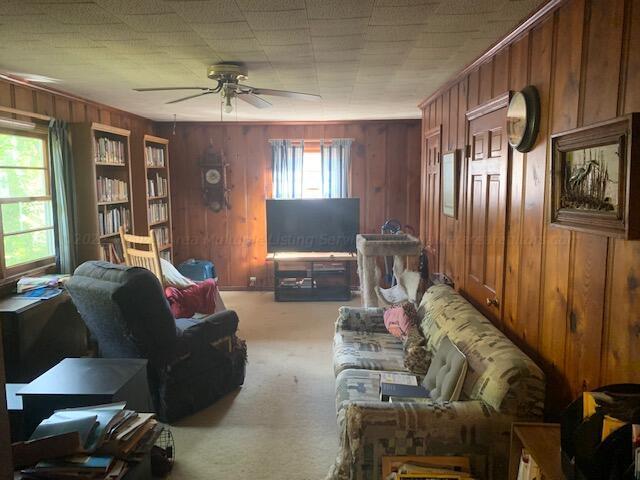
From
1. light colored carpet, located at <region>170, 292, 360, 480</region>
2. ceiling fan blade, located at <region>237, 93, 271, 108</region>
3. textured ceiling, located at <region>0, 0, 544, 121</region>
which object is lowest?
light colored carpet, located at <region>170, 292, 360, 480</region>

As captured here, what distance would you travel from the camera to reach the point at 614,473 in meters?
1.13

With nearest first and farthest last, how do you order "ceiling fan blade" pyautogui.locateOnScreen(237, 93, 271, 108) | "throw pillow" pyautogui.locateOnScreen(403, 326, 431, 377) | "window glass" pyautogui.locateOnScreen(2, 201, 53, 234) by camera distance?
"throw pillow" pyautogui.locateOnScreen(403, 326, 431, 377), "ceiling fan blade" pyautogui.locateOnScreen(237, 93, 271, 108), "window glass" pyautogui.locateOnScreen(2, 201, 53, 234)

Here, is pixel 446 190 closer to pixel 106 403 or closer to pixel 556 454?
pixel 556 454

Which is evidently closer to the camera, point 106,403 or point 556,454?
point 556,454

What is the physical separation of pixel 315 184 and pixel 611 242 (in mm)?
4981

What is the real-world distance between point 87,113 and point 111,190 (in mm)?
771

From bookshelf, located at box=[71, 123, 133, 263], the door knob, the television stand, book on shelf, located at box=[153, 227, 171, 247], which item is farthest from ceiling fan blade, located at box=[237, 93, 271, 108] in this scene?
book on shelf, located at box=[153, 227, 171, 247]

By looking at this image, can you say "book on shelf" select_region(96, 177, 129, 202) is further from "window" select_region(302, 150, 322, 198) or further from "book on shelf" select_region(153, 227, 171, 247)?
"window" select_region(302, 150, 322, 198)

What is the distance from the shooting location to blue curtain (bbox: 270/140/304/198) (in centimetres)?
626

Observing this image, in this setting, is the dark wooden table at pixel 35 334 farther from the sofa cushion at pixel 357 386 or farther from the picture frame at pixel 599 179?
the picture frame at pixel 599 179

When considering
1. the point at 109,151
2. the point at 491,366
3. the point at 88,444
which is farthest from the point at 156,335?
the point at 109,151

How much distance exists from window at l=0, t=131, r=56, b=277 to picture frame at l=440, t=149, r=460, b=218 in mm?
3222

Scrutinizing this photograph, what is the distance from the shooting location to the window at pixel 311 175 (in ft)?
20.9

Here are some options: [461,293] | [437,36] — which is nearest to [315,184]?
[461,293]
